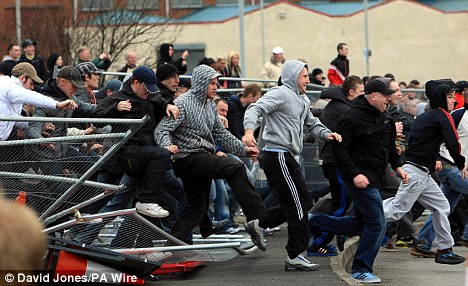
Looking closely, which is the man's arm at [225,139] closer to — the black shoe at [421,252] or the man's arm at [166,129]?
the man's arm at [166,129]

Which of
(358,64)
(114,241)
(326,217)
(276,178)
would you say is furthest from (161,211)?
(358,64)

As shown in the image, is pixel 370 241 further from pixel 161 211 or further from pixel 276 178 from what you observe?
pixel 161 211

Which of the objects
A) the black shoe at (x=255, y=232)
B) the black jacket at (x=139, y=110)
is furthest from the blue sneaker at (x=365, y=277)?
the black jacket at (x=139, y=110)

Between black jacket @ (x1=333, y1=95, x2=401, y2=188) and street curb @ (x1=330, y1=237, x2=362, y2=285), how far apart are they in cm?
91

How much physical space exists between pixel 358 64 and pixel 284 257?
127 feet

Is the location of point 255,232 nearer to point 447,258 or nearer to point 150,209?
point 150,209

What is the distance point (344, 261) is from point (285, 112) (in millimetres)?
2358

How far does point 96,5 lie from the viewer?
97.6 ft

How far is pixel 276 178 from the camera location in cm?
997

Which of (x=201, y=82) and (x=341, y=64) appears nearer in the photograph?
(x=201, y=82)

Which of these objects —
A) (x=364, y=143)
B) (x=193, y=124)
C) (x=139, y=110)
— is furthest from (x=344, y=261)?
(x=139, y=110)

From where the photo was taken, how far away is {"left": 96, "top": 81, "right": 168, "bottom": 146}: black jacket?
392 inches

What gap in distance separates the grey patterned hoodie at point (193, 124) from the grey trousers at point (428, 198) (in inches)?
95.4

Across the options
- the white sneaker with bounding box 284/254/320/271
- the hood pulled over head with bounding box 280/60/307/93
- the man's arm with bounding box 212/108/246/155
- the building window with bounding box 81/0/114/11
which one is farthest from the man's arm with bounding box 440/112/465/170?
the building window with bounding box 81/0/114/11
